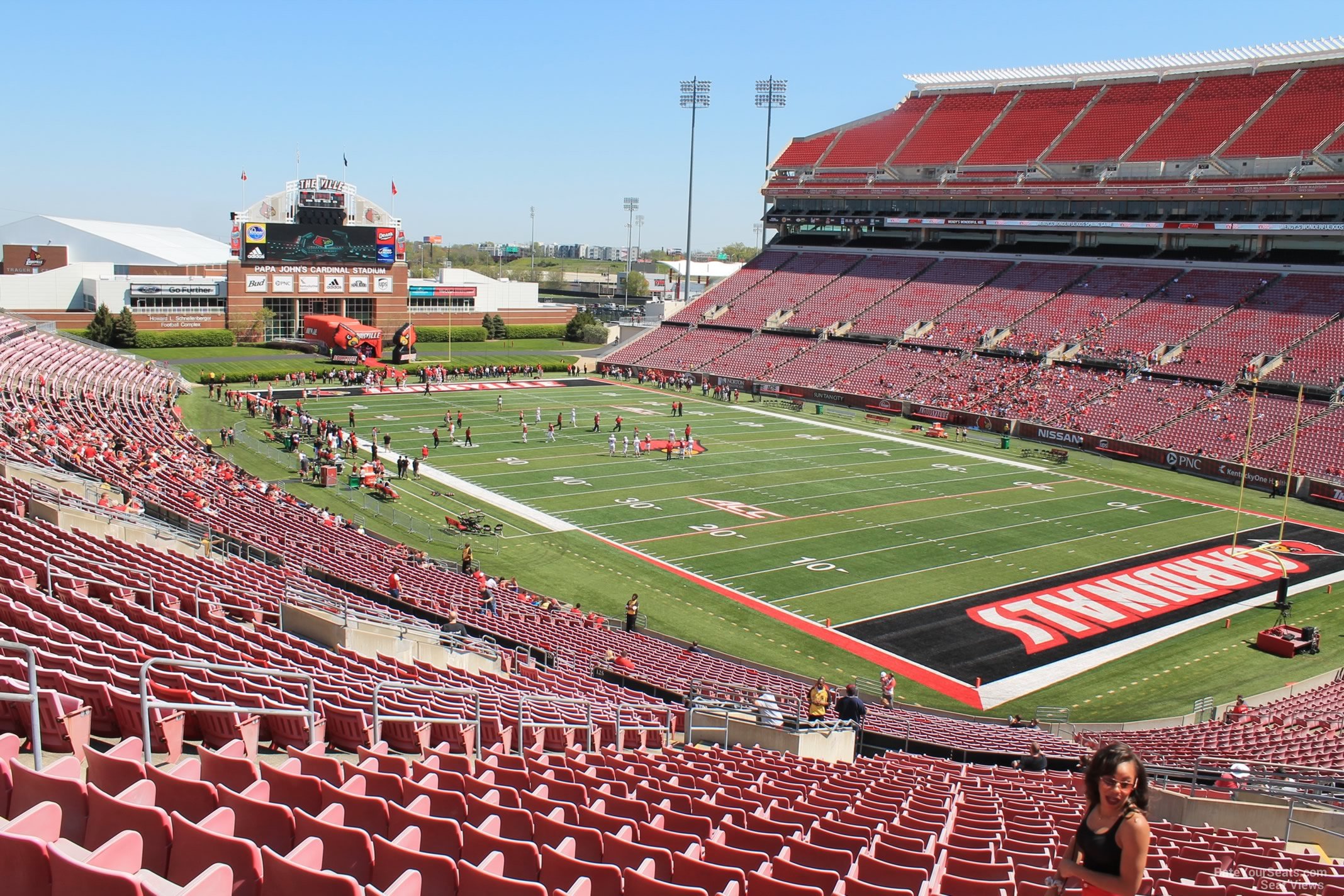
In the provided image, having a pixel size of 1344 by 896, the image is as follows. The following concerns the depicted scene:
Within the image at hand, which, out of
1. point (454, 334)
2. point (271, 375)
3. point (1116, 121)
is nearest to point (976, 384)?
point (1116, 121)

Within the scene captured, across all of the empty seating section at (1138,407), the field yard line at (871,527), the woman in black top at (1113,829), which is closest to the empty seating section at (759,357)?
the empty seating section at (1138,407)

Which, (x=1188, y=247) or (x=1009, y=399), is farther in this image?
(x=1188, y=247)

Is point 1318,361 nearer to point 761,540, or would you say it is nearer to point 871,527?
point 871,527

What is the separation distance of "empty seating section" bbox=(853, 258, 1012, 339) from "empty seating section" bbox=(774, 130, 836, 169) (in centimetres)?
1564

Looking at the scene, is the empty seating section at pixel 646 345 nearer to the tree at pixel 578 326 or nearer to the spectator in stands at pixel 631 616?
the tree at pixel 578 326

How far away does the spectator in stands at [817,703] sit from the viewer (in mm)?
15156

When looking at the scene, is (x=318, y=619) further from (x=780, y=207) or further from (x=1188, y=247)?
(x=780, y=207)

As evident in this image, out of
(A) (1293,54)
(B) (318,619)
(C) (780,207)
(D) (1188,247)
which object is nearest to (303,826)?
(B) (318,619)

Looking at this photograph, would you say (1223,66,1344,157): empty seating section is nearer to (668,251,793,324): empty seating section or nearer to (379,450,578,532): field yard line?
(668,251,793,324): empty seating section

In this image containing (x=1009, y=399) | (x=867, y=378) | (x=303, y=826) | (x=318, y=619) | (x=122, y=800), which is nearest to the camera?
(x=122, y=800)

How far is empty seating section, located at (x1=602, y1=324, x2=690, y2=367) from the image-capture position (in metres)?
69.0

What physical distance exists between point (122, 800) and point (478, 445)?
126 ft

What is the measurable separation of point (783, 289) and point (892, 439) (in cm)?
2528

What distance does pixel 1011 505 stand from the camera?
35469 millimetres
